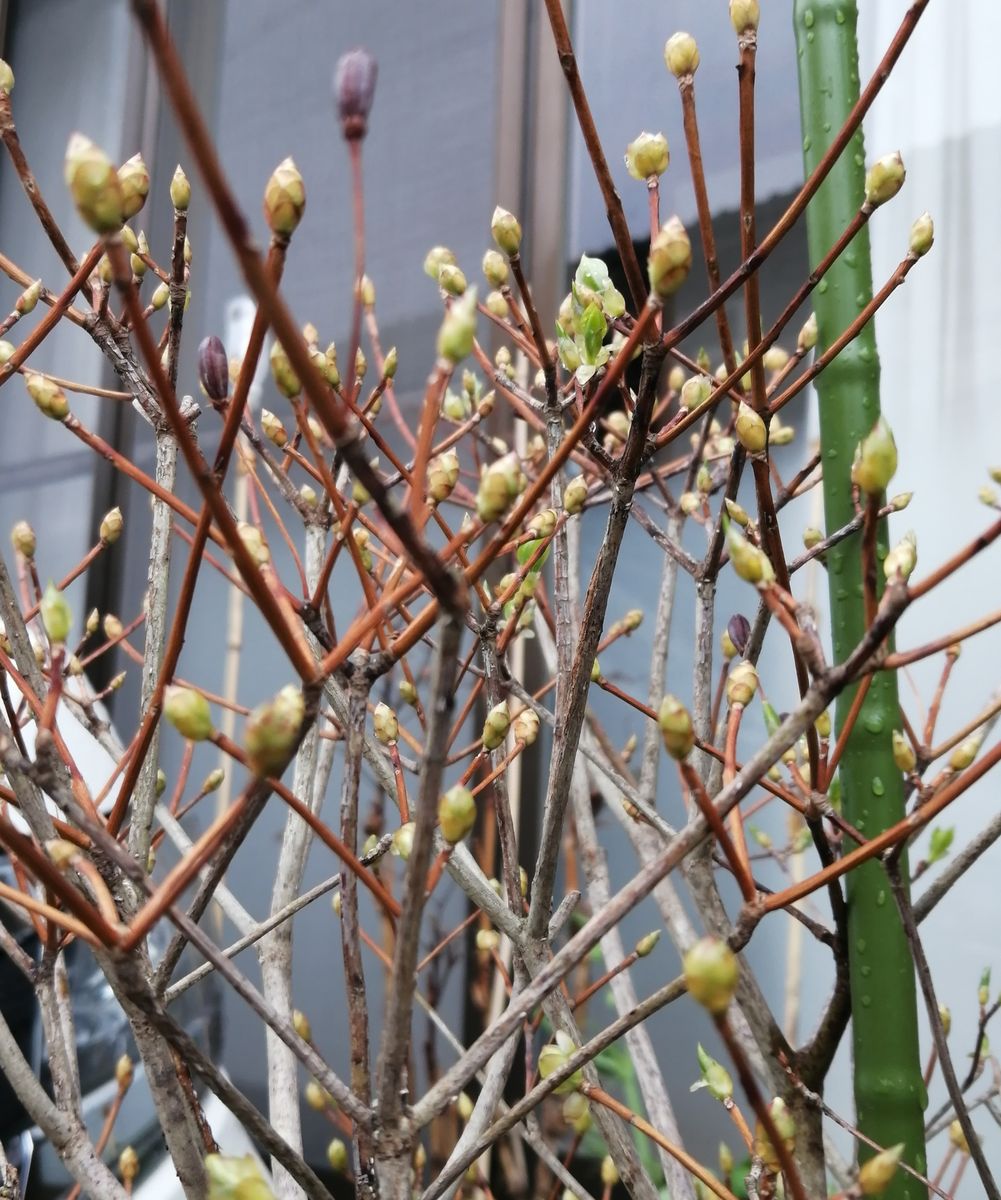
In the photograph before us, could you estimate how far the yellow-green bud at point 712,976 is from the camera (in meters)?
0.17

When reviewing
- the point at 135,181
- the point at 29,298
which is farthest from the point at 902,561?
the point at 29,298

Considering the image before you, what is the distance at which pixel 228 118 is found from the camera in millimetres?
1604

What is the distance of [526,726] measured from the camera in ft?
1.39

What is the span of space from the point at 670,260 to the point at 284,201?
0.10 m

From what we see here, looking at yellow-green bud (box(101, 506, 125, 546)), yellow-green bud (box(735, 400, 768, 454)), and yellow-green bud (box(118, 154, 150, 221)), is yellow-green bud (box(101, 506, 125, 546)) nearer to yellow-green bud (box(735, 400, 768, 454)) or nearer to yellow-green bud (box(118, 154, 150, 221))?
yellow-green bud (box(118, 154, 150, 221))

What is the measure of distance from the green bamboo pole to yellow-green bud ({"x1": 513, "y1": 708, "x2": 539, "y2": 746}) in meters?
0.15

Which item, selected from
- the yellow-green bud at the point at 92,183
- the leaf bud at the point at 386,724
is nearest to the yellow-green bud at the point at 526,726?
the leaf bud at the point at 386,724

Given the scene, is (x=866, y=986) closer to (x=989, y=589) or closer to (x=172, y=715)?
(x=172, y=715)

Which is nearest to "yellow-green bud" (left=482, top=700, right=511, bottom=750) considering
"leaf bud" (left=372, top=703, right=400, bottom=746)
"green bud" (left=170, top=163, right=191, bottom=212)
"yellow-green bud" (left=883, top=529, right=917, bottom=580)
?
"leaf bud" (left=372, top=703, right=400, bottom=746)

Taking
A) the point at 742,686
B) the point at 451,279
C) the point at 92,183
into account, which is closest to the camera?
the point at 92,183

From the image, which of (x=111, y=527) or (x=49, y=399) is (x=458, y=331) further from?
(x=111, y=527)

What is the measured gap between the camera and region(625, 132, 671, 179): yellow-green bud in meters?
0.30

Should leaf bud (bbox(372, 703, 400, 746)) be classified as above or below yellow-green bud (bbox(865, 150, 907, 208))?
below

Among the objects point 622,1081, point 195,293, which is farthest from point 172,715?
point 195,293
